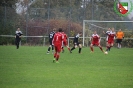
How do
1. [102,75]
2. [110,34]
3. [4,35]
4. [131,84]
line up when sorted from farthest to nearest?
[4,35] → [110,34] → [102,75] → [131,84]

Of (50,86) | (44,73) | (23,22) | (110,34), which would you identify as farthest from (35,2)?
(50,86)

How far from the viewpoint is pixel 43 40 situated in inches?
1836

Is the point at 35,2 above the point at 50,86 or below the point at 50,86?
above

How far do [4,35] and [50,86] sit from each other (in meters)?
34.1

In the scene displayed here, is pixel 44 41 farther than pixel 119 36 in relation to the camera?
Yes

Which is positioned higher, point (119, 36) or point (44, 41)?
point (119, 36)

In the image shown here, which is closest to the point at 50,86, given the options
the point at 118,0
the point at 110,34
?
the point at 110,34

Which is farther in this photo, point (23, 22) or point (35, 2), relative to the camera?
point (35, 2)

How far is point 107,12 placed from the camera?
47.1 m

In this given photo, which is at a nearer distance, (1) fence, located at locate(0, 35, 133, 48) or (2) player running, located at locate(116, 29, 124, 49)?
(2) player running, located at locate(116, 29, 124, 49)

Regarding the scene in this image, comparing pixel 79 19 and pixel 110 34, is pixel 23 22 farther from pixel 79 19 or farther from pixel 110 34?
pixel 110 34

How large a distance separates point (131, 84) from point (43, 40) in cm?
3402

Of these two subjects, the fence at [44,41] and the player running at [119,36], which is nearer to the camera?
the player running at [119,36]

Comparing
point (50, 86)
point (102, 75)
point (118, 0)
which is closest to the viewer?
point (50, 86)
